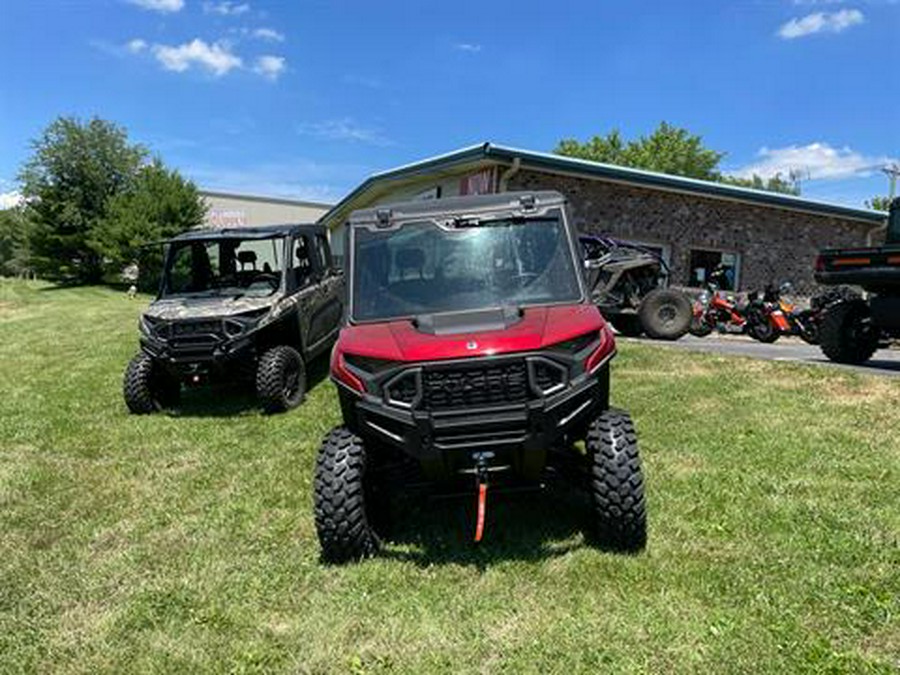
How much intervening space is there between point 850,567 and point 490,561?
1.84 m

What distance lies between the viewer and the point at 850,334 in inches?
391

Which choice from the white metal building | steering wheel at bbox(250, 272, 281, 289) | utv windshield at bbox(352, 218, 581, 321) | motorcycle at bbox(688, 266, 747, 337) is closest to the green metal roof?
motorcycle at bbox(688, 266, 747, 337)

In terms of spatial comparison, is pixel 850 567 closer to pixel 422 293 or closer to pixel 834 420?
pixel 422 293

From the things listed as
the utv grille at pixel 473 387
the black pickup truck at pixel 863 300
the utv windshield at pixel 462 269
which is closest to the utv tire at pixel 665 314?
the black pickup truck at pixel 863 300

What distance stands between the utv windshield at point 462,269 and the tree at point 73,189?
35374 millimetres

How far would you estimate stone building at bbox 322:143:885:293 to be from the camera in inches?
630

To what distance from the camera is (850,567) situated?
381 cm

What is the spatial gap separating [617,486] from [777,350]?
30.8 ft

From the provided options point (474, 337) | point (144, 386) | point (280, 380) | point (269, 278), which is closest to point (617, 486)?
point (474, 337)

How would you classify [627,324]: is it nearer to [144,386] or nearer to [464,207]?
[144,386]

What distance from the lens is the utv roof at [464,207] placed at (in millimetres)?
4635

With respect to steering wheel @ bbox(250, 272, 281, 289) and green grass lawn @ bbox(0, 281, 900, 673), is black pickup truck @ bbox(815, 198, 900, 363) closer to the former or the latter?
green grass lawn @ bbox(0, 281, 900, 673)

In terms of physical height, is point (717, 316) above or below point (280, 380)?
above

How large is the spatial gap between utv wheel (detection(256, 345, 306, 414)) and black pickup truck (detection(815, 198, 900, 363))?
6354 millimetres
